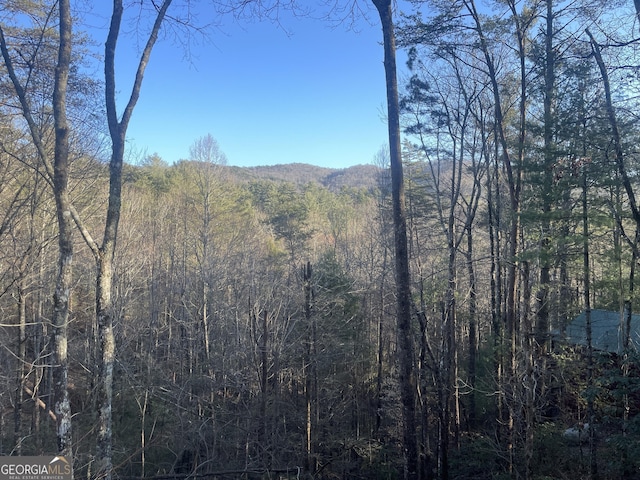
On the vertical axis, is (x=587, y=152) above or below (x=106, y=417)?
above

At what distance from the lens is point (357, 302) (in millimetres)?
17000

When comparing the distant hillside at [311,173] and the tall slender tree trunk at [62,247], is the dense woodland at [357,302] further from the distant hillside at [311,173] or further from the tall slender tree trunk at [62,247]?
the distant hillside at [311,173]

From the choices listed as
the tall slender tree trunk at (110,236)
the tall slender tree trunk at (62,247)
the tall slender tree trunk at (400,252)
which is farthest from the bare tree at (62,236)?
the tall slender tree trunk at (400,252)

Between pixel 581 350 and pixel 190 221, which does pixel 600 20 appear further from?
pixel 190 221

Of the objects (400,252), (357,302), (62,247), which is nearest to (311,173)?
(357,302)

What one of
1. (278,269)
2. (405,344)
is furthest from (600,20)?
(278,269)

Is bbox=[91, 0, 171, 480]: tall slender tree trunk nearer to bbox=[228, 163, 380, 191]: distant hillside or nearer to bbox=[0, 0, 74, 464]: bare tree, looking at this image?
bbox=[0, 0, 74, 464]: bare tree

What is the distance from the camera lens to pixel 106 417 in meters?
5.34

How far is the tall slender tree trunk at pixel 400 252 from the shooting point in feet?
19.0

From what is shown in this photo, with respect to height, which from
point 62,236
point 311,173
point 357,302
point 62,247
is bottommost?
point 357,302

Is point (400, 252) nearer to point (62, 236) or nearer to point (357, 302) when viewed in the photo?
point (62, 236)

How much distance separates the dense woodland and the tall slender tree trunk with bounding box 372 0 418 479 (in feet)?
0.68

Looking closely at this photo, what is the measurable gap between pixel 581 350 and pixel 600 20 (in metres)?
8.48

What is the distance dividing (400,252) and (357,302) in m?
11.3
